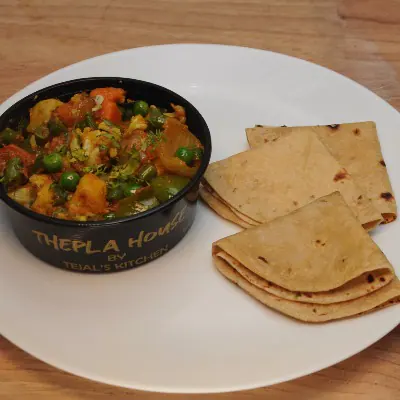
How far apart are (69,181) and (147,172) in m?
0.36

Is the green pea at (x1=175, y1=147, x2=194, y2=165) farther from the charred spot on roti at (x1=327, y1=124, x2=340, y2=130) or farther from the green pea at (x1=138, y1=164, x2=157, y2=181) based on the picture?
the charred spot on roti at (x1=327, y1=124, x2=340, y2=130)

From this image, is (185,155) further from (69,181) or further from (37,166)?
(37,166)

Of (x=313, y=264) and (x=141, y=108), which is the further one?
(x=141, y=108)

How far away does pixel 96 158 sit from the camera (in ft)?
9.11

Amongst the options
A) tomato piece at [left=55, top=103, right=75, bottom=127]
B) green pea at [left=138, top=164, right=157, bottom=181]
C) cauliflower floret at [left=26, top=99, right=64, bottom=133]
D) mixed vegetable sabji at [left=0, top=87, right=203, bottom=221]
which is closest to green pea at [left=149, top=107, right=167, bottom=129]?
mixed vegetable sabji at [left=0, top=87, right=203, bottom=221]

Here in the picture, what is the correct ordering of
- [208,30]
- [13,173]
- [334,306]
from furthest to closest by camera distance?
1. [208,30]
2. [13,173]
3. [334,306]

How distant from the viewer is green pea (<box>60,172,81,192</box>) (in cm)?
265

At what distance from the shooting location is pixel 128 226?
8.34 feet

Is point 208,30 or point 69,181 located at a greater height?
point 69,181

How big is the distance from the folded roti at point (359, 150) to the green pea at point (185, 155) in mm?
564

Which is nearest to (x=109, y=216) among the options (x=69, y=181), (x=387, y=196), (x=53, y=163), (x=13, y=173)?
(x=69, y=181)

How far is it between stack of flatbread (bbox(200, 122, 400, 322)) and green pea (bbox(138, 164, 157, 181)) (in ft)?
1.29

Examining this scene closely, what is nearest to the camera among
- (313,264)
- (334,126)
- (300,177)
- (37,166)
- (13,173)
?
(313,264)

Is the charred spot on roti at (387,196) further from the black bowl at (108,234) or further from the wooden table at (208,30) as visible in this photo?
the wooden table at (208,30)
